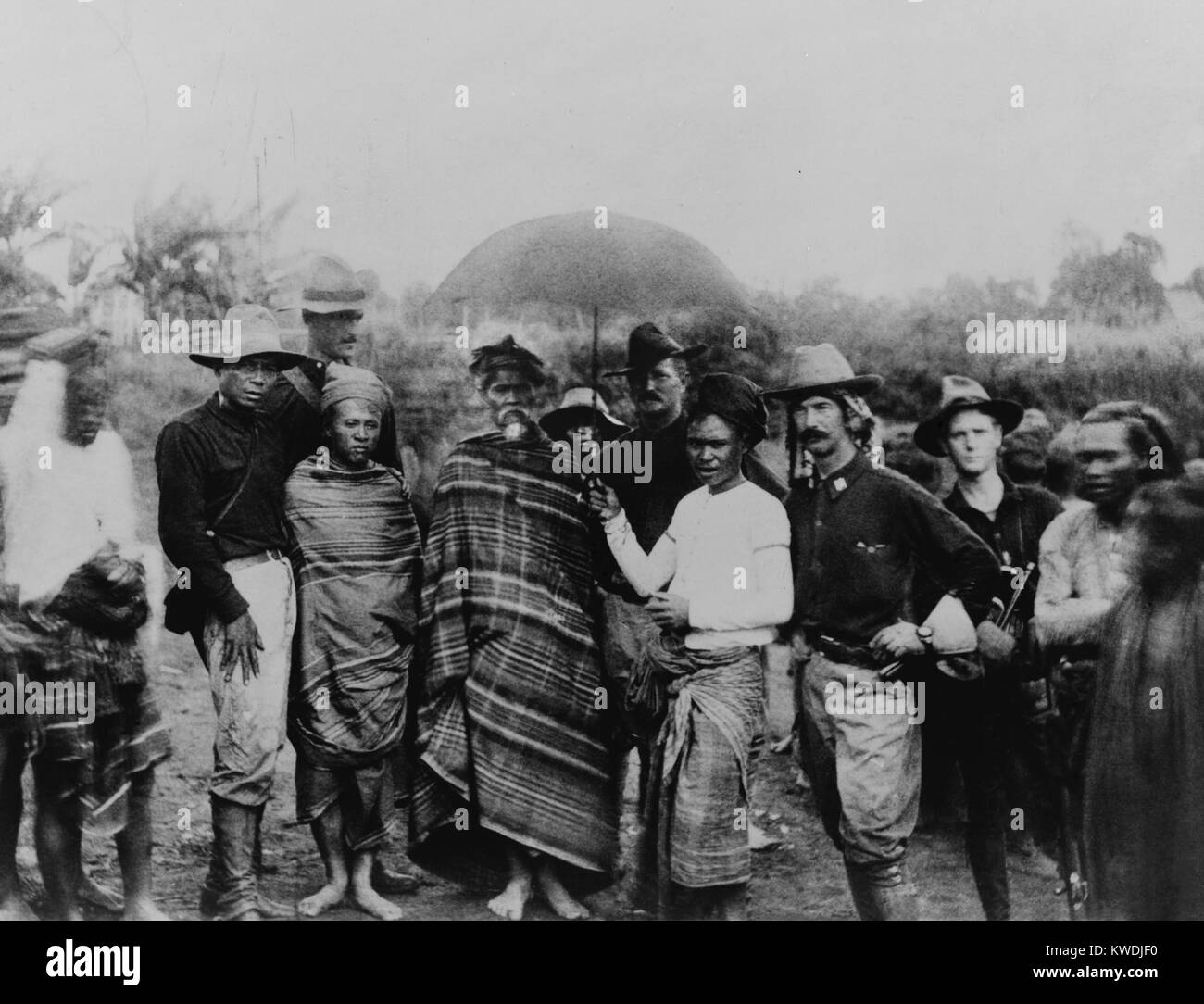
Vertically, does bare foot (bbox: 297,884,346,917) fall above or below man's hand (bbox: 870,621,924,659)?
below

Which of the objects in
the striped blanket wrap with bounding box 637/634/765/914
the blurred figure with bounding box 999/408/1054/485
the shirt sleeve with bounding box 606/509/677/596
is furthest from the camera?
the blurred figure with bounding box 999/408/1054/485

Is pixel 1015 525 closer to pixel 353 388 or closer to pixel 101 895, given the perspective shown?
pixel 353 388

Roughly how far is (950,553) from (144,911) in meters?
4.32

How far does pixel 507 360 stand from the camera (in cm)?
641

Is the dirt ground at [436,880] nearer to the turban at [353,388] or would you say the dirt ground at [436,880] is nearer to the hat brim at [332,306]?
the turban at [353,388]

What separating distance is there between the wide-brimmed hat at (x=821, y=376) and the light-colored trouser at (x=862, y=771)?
4.23 ft

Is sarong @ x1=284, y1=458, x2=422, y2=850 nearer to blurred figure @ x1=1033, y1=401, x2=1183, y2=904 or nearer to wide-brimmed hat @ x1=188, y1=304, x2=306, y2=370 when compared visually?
wide-brimmed hat @ x1=188, y1=304, x2=306, y2=370

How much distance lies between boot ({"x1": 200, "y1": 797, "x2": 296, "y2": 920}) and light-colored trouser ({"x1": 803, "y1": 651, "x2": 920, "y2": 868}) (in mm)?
2681

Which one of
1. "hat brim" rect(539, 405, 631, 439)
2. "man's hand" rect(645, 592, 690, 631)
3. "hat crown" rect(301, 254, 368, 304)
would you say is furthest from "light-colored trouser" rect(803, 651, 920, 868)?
"hat crown" rect(301, 254, 368, 304)

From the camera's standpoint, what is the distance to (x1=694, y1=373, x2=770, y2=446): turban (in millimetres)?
6387

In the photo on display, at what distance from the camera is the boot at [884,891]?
6320 mm

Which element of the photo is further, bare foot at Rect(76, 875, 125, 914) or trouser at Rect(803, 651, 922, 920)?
bare foot at Rect(76, 875, 125, 914)

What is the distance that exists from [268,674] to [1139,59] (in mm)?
5352
